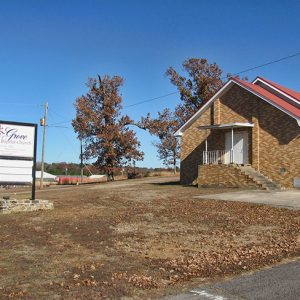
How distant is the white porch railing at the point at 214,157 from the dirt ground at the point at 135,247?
1088 centimetres

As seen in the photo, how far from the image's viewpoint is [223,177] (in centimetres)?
2512

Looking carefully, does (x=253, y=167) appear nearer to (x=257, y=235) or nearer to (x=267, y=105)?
(x=267, y=105)

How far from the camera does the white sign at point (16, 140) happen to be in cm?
1697

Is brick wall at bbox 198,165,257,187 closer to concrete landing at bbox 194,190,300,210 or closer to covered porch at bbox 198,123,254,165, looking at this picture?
covered porch at bbox 198,123,254,165

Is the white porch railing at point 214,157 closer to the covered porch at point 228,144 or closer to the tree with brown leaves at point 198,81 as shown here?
the covered porch at point 228,144

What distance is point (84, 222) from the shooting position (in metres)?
13.2

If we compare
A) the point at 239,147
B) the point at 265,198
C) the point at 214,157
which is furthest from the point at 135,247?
the point at 214,157

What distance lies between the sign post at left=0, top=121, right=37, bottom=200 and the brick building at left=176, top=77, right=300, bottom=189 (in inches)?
456

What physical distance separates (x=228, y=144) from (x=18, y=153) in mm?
14451

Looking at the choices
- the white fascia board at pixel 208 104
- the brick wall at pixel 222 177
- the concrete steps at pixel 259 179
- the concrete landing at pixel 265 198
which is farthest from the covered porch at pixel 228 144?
the concrete landing at pixel 265 198

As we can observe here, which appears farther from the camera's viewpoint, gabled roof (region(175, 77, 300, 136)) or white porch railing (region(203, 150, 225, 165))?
white porch railing (region(203, 150, 225, 165))

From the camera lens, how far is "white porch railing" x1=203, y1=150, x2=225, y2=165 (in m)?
27.8

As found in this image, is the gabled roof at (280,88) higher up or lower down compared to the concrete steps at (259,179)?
higher up

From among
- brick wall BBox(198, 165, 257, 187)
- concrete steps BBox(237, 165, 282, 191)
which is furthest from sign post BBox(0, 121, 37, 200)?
concrete steps BBox(237, 165, 282, 191)
